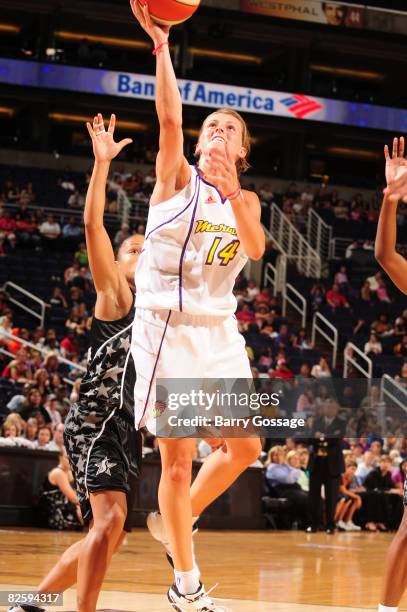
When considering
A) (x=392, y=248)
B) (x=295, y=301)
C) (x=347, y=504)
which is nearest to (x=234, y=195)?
(x=392, y=248)

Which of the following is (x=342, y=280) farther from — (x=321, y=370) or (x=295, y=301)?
(x=321, y=370)

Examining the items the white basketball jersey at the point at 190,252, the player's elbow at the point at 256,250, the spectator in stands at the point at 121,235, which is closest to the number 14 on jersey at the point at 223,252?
the white basketball jersey at the point at 190,252

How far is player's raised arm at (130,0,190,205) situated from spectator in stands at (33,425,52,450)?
8.64 metres

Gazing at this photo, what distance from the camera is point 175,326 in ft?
15.5

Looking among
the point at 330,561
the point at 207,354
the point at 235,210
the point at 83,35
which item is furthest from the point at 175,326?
the point at 83,35

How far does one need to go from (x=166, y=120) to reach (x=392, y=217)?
1.13 m

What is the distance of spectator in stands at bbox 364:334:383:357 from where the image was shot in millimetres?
21438

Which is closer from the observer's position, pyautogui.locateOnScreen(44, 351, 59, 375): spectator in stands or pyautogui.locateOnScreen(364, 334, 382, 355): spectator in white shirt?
pyautogui.locateOnScreen(44, 351, 59, 375): spectator in stands

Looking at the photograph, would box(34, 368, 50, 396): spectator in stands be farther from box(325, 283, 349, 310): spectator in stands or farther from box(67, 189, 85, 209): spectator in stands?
box(325, 283, 349, 310): spectator in stands

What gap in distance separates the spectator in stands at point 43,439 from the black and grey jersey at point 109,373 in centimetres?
826

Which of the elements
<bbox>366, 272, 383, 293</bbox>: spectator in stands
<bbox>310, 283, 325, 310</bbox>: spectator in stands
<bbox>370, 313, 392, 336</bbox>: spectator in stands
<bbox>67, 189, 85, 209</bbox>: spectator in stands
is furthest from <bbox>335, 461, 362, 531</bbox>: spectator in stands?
<bbox>67, 189, 85, 209</bbox>: spectator in stands

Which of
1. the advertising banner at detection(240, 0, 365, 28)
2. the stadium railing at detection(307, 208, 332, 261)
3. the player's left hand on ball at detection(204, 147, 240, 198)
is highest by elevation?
the advertising banner at detection(240, 0, 365, 28)

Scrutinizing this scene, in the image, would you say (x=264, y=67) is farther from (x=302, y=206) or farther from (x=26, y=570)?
(x=26, y=570)

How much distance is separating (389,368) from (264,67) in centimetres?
1556
